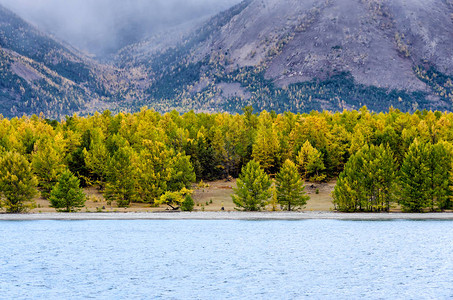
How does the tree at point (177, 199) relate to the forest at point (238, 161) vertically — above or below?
below

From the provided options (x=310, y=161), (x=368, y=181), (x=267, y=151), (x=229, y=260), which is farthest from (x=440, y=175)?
(x=229, y=260)

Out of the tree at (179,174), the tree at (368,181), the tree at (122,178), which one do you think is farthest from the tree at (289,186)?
the tree at (122,178)

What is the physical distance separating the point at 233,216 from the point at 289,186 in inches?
401

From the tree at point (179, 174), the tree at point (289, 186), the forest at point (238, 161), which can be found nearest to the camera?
the forest at point (238, 161)

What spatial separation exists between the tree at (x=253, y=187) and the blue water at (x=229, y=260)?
4.00 metres

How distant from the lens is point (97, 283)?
126 feet

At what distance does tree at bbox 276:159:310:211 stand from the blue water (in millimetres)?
4046

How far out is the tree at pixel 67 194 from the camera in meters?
78.6

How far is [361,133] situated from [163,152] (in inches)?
1926

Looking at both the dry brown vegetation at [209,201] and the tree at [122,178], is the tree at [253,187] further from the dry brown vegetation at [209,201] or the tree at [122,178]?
the tree at [122,178]

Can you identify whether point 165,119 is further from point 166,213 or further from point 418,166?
point 418,166

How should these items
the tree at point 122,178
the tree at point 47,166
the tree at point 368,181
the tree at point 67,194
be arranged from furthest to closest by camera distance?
1. the tree at point 47,166
2. the tree at point 122,178
3. the tree at point 67,194
4. the tree at point 368,181

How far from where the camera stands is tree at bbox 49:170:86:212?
7856cm

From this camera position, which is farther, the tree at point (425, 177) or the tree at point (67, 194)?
the tree at point (67, 194)
